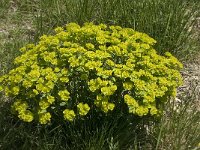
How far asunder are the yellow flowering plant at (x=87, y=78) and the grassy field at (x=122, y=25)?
160 millimetres

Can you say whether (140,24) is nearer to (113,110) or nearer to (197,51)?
(197,51)

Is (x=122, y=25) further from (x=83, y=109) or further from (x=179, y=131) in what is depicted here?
(x=83, y=109)

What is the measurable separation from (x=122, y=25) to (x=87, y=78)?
137cm

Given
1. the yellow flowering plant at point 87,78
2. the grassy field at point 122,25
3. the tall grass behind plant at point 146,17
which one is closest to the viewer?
the yellow flowering plant at point 87,78

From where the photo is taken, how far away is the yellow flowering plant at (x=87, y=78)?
2.37 meters

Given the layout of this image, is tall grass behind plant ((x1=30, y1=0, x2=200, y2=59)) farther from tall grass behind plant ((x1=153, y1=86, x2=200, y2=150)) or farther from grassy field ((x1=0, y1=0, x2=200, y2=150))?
tall grass behind plant ((x1=153, y1=86, x2=200, y2=150))

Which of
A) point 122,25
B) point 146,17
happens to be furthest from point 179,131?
point 122,25

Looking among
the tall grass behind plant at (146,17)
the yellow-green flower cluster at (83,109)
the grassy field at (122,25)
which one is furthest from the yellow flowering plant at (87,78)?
the tall grass behind plant at (146,17)

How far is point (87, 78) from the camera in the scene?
2.42m

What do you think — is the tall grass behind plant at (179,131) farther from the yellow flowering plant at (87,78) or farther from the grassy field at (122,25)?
the yellow flowering plant at (87,78)

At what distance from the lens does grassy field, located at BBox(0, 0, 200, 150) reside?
2627 millimetres

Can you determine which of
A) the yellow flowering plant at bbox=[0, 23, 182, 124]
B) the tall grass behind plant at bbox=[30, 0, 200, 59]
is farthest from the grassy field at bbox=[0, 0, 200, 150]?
the yellow flowering plant at bbox=[0, 23, 182, 124]

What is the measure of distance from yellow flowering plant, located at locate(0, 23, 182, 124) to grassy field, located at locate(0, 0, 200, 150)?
0.16 meters

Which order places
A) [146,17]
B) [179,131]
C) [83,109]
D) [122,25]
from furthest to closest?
[122,25], [146,17], [179,131], [83,109]
